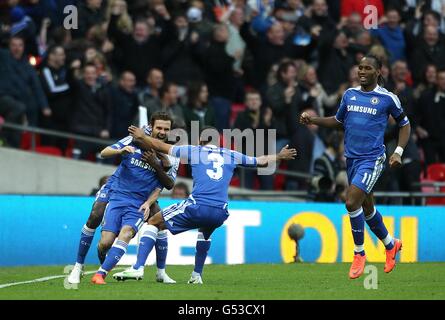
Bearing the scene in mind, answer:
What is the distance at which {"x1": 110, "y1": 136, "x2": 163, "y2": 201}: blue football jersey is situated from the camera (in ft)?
47.8

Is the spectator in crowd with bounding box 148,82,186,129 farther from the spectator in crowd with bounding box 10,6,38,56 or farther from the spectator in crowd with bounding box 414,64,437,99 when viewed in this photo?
the spectator in crowd with bounding box 414,64,437,99

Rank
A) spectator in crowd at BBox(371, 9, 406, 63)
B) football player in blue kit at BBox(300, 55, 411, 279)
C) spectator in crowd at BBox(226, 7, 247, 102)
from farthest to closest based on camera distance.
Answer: spectator in crowd at BBox(371, 9, 406, 63)
spectator in crowd at BBox(226, 7, 247, 102)
football player in blue kit at BBox(300, 55, 411, 279)

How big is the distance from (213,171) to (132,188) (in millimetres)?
1103

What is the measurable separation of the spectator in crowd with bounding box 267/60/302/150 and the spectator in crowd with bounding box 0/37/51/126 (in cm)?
425

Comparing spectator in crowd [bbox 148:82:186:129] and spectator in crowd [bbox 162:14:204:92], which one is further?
spectator in crowd [bbox 162:14:204:92]

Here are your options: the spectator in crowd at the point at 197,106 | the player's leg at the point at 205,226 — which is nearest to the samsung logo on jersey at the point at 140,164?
the player's leg at the point at 205,226

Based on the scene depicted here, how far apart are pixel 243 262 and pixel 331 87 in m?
5.09

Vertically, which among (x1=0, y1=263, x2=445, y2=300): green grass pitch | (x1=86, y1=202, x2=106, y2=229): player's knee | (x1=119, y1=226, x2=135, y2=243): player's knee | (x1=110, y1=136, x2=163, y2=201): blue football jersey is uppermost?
(x1=110, y1=136, x2=163, y2=201): blue football jersey

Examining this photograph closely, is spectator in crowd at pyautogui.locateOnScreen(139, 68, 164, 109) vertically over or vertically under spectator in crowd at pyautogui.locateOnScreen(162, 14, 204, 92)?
under

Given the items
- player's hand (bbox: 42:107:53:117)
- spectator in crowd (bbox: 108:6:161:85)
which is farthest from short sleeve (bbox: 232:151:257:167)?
spectator in crowd (bbox: 108:6:161:85)

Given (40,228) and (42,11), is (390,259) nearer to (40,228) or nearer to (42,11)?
(40,228)

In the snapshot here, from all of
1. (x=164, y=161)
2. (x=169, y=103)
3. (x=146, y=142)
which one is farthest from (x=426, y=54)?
(x=146, y=142)

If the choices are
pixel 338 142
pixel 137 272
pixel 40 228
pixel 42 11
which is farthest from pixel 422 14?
pixel 137 272

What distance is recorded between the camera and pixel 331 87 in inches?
928
